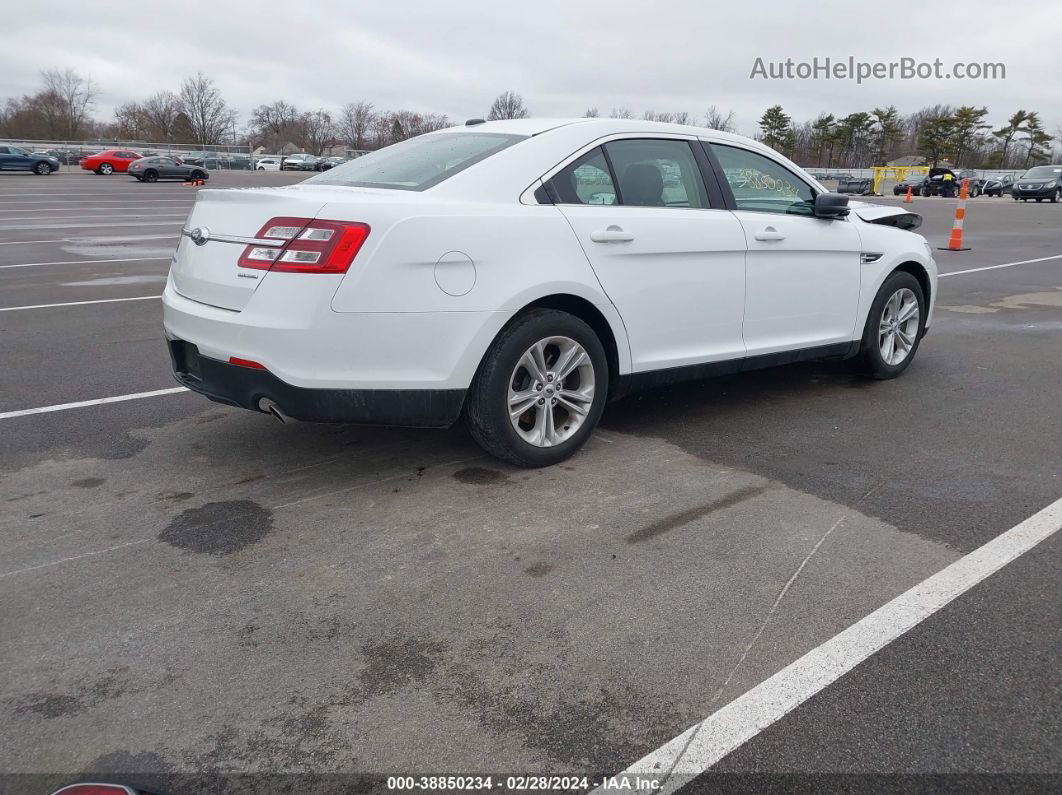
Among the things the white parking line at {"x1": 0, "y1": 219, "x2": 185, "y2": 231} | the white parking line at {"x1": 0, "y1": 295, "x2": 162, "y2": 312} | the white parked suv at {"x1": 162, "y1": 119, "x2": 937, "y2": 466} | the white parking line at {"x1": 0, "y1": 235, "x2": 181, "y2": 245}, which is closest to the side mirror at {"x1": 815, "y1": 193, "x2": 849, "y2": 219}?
the white parked suv at {"x1": 162, "y1": 119, "x2": 937, "y2": 466}

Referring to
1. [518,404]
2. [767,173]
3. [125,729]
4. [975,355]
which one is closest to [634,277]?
[518,404]

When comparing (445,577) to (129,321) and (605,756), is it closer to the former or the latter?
(605,756)

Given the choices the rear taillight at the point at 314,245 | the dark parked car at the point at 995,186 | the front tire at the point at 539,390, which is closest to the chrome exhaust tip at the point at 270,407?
the rear taillight at the point at 314,245

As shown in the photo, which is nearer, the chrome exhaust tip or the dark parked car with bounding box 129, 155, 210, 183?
the chrome exhaust tip

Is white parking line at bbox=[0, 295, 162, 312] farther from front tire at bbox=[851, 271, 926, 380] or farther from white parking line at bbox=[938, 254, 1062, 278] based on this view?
white parking line at bbox=[938, 254, 1062, 278]

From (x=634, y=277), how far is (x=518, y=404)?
91 centimetres

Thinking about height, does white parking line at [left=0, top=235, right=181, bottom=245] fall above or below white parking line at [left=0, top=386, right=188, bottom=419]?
above

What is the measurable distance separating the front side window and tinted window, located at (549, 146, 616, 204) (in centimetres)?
92

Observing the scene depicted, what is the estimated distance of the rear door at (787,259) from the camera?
5051 millimetres

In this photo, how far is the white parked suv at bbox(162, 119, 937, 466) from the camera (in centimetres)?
366

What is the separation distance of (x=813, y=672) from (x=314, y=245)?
8.12ft

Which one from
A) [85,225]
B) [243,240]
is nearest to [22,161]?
[85,225]

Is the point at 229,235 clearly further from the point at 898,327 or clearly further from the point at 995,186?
the point at 995,186

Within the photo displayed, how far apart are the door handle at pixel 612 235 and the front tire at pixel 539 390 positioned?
0.41m
